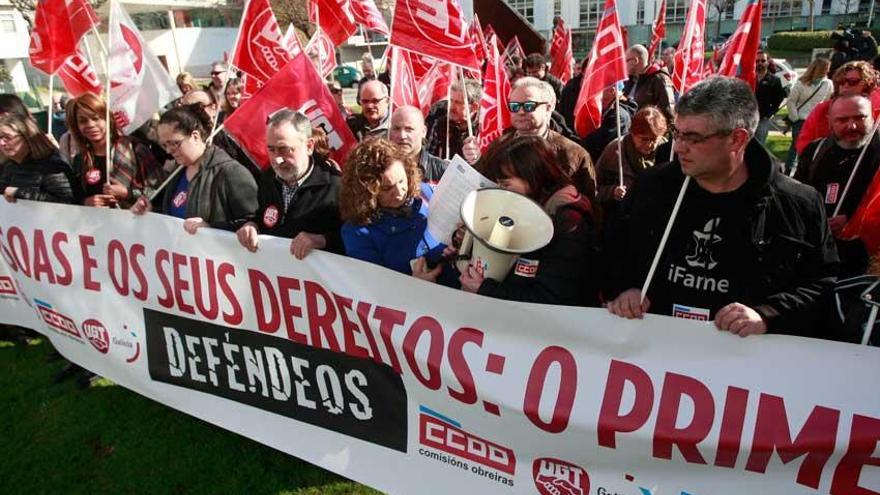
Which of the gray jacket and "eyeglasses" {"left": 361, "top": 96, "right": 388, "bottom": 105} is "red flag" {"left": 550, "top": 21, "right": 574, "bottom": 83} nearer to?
"eyeglasses" {"left": 361, "top": 96, "right": 388, "bottom": 105}

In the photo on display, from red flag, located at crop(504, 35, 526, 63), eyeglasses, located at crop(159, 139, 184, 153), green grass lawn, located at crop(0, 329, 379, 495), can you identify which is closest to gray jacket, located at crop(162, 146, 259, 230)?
eyeglasses, located at crop(159, 139, 184, 153)

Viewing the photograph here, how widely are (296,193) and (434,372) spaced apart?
1.39 m

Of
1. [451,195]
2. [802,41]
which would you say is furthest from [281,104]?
[802,41]

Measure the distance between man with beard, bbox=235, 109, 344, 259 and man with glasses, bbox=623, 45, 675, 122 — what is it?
4.42m

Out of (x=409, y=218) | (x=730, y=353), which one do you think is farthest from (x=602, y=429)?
(x=409, y=218)

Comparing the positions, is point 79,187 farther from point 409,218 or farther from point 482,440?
point 482,440

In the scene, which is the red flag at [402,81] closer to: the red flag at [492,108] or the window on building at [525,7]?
the red flag at [492,108]

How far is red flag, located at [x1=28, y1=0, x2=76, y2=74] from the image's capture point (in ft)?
15.0

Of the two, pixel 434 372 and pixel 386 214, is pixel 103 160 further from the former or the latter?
pixel 434 372

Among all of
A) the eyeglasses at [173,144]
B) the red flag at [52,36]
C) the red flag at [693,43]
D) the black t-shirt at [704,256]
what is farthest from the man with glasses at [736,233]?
the red flag at [52,36]

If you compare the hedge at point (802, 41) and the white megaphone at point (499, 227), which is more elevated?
the hedge at point (802, 41)

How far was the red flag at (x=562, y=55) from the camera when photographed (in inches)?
372

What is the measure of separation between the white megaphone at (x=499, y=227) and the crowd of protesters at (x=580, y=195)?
61 millimetres

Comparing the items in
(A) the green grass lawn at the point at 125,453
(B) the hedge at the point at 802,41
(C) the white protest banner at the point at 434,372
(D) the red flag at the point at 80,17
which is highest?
(B) the hedge at the point at 802,41
